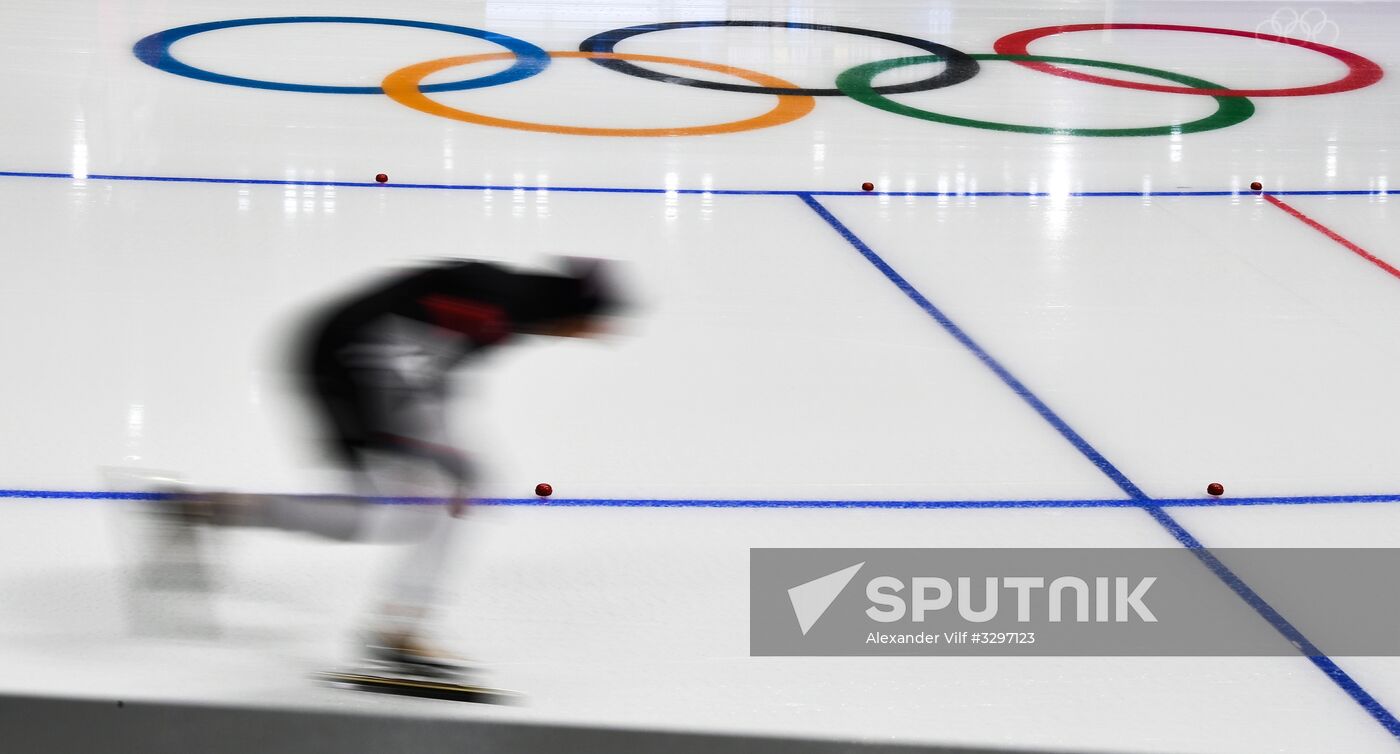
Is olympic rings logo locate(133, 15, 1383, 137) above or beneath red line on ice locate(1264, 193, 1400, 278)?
above

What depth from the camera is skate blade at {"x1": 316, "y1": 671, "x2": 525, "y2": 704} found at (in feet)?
8.18

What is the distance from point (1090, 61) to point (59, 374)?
5973 millimetres

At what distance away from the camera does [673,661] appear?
8.80ft

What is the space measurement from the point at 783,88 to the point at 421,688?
207 inches

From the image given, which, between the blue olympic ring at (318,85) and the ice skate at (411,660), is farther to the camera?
the blue olympic ring at (318,85)

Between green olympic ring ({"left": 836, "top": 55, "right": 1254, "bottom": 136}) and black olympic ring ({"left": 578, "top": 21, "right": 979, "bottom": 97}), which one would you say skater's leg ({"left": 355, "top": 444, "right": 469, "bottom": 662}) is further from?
black olympic ring ({"left": 578, "top": 21, "right": 979, "bottom": 97})

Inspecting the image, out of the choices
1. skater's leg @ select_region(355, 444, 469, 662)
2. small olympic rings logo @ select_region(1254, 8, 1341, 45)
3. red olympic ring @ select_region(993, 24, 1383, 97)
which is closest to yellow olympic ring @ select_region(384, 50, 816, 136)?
red olympic ring @ select_region(993, 24, 1383, 97)

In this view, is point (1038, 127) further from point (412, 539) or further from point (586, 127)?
point (412, 539)

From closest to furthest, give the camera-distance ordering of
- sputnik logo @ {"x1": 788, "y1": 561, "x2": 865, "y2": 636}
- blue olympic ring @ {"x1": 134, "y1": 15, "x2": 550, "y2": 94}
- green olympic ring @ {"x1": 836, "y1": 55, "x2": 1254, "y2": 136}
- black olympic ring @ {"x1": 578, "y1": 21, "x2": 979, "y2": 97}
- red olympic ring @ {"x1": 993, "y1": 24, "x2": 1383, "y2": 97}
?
sputnik logo @ {"x1": 788, "y1": 561, "x2": 865, "y2": 636}, green olympic ring @ {"x1": 836, "y1": 55, "x2": 1254, "y2": 136}, blue olympic ring @ {"x1": 134, "y1": 15, "x2": 550, "y2": 94}, black olympic ring @ {"x1": 578, "y1": 21, "x2": 979, "y2": 97}, red olympic ring @ {"x1": 993, "y1": 24, "x2": 1383, "y2": 97}

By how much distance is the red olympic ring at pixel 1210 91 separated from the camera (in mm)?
7594

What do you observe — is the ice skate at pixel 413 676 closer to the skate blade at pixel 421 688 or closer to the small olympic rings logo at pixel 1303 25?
the skate blade at pixel 421 688

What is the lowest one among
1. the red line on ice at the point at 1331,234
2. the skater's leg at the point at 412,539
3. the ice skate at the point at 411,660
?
the ice skate at the point at 411,660

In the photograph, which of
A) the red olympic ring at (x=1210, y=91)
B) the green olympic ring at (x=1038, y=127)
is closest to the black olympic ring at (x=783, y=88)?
the green olympic ring at (x=1038, y=127)

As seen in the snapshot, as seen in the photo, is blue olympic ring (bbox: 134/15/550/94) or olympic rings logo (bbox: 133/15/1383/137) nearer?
olympic rings logo (bbox: 133/15/1383/137)
